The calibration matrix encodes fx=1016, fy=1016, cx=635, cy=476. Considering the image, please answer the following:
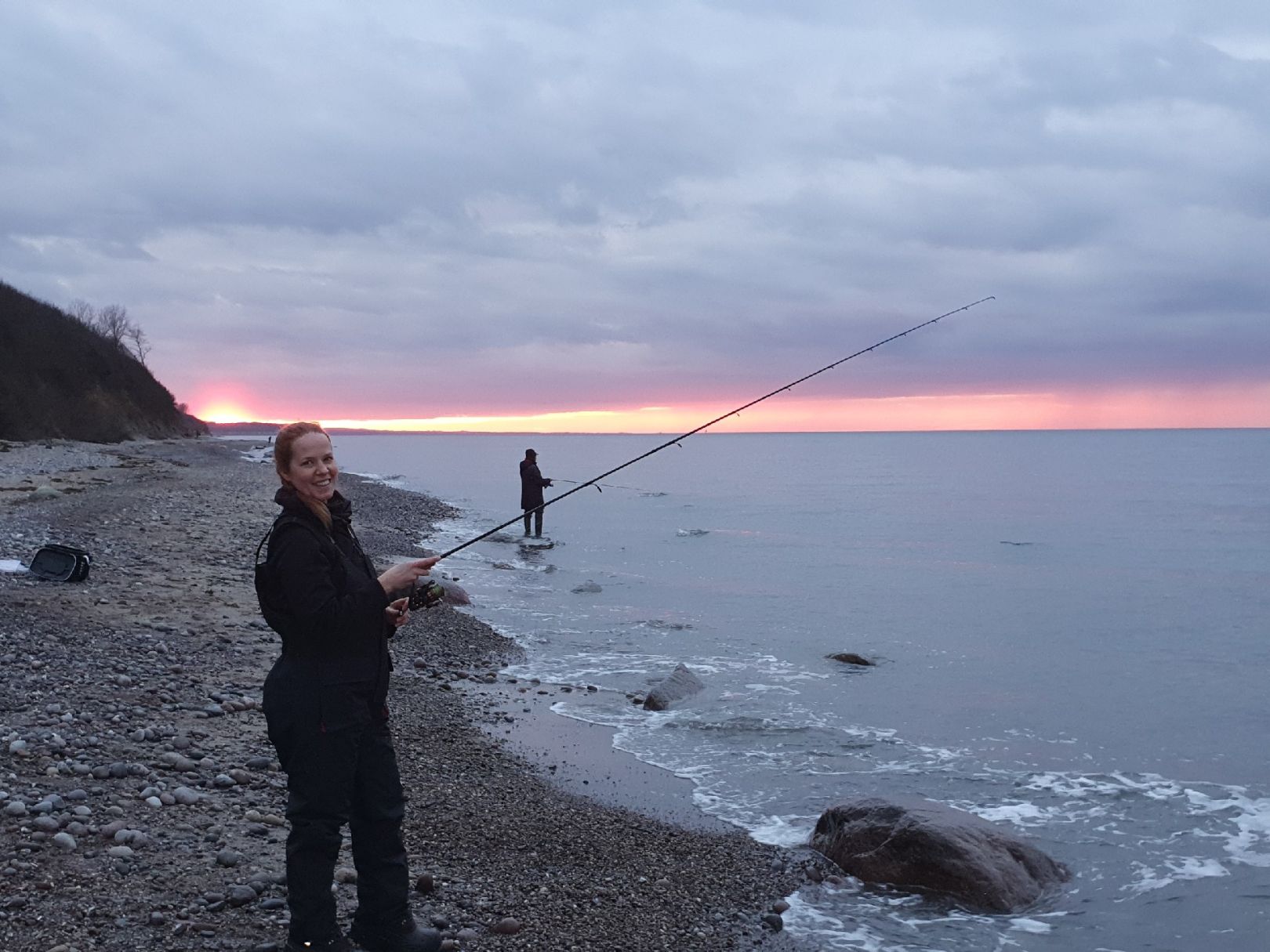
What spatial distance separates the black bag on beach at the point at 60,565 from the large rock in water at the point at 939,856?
8.17 metres

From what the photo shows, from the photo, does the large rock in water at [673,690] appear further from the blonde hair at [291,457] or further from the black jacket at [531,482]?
the black jacket at [531,482]

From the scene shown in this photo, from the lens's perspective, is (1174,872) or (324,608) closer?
(324,608)

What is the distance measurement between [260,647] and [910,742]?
21.6 feet

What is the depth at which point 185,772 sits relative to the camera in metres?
6.14

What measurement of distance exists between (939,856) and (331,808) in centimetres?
434

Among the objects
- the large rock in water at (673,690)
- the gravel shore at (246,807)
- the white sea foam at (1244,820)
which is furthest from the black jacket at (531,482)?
the white sea foam at (1244,820)

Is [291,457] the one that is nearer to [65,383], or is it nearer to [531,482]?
[531,482]

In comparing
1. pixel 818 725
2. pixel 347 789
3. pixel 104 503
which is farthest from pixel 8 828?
pixel 104 503

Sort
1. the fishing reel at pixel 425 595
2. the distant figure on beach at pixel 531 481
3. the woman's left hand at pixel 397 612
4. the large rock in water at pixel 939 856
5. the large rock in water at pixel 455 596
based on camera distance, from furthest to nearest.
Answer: the distant figure on beach at pixel 531 481, the large rock in water at pixel 455 596, the large rock in water at pixel 939 856, the fishing reel at pixel 425 595, the woman's left hand at pixel 397 612

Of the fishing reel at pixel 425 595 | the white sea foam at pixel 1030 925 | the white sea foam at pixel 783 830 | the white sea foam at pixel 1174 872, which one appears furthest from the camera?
the white sea foam at pixel 783 830

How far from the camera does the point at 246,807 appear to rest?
580cm

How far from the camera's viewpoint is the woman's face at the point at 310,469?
3.84 metres

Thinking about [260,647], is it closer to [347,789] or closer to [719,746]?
[719,746]

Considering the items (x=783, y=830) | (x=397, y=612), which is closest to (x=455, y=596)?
(x=783, y=830)
